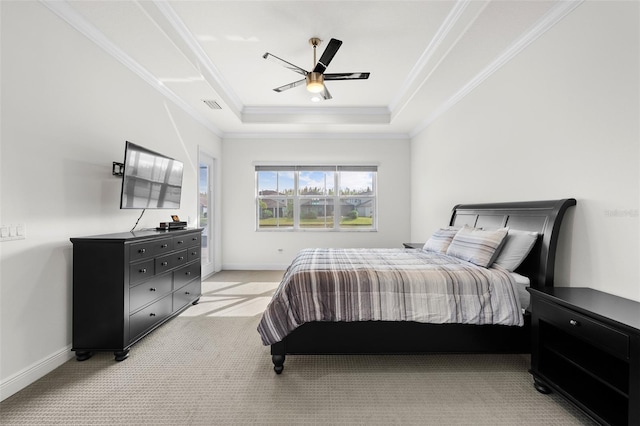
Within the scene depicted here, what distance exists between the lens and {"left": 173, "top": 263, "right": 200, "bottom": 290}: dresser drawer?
319 cm

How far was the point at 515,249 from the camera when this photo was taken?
242cm

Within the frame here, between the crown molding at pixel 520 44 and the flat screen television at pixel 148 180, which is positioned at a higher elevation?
the crown molding at pixel 520 44

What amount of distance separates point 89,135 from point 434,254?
3605mm

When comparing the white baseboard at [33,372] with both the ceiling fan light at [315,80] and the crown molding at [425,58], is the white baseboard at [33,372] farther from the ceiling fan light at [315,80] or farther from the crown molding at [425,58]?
the crown molding at [425,58]

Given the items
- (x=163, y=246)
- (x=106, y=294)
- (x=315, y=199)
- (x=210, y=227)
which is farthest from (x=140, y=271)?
(x=315, y=199)

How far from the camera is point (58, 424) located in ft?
5.40

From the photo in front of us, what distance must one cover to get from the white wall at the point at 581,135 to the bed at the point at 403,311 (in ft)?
0.66

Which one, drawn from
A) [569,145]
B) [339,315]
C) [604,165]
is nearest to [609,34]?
[569,145]

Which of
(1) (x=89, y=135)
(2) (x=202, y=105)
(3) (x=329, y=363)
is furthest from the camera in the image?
(2) (x=202, y=105)

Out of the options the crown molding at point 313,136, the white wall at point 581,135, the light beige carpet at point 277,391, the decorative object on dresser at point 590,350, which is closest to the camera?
the decorative object on dresser at point 590,350

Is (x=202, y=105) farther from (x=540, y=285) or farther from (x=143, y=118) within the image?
(x=540, y=285)

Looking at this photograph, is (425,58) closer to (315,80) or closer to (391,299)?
(315,80)

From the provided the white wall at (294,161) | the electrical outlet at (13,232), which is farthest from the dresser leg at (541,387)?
the white wall at (294,161)

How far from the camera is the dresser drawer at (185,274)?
126 inches
